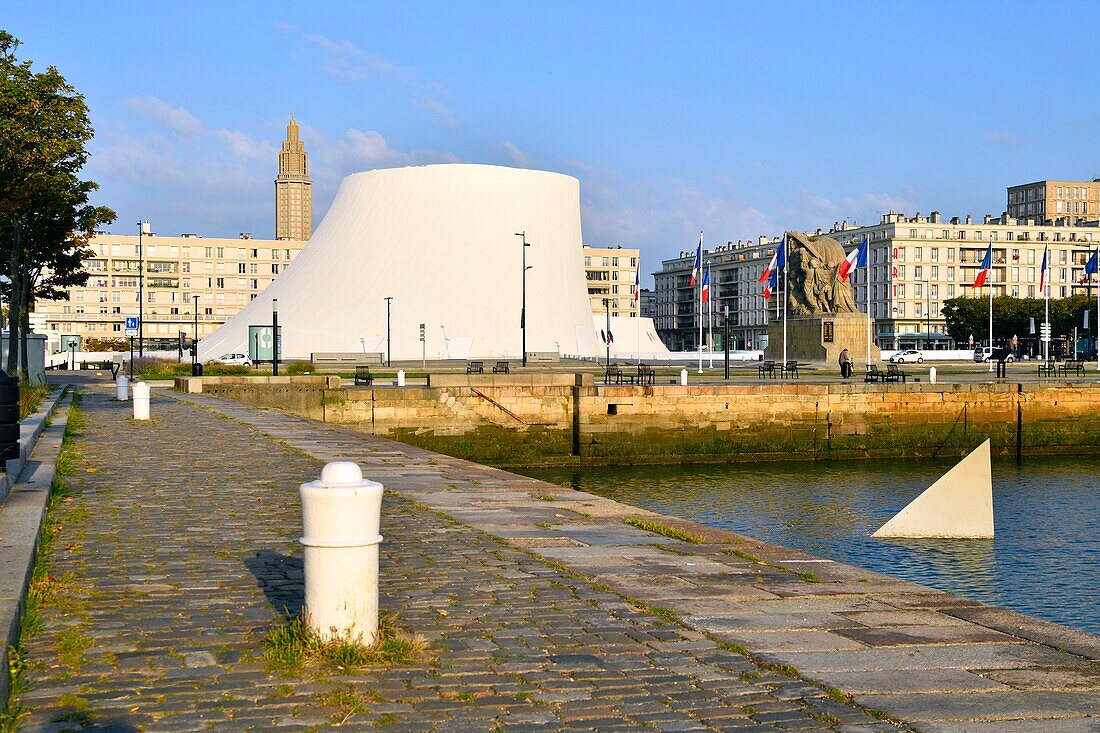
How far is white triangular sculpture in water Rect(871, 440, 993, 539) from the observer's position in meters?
18.7

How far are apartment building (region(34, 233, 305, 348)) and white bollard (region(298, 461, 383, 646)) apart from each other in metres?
129

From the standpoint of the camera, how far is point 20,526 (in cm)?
838

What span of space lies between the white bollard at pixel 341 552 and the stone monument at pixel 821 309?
53.4 metres

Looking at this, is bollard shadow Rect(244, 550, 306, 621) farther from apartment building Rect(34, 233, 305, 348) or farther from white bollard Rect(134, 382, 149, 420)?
apartment building Rect(34, 233, 305, 348)

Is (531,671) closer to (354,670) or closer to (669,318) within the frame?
(354,670)

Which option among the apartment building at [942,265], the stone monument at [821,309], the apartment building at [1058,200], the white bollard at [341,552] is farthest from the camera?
the apartment building at [1058,200]

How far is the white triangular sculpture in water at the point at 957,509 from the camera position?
736 inches

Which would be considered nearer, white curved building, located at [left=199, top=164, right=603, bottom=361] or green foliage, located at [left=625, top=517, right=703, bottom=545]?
green foliage, located at [left=625, top=517, right=703, bottom=545]

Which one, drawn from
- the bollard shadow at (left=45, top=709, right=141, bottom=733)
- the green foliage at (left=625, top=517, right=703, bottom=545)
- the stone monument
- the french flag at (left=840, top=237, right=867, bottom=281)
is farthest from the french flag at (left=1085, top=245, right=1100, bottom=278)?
the bollard shadow at (left=45, top=709, right=141, bottom=733)

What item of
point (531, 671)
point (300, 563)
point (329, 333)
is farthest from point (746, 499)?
point (329, 333)

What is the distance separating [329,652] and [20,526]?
12.7 ft

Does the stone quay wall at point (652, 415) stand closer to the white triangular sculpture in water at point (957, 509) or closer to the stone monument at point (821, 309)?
the white triangular sculpture in water at point (957, 509)

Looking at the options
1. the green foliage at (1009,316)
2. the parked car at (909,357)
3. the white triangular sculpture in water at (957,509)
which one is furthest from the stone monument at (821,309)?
the green foliage at (1009,316)

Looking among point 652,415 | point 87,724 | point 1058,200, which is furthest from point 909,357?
point 1058,200
